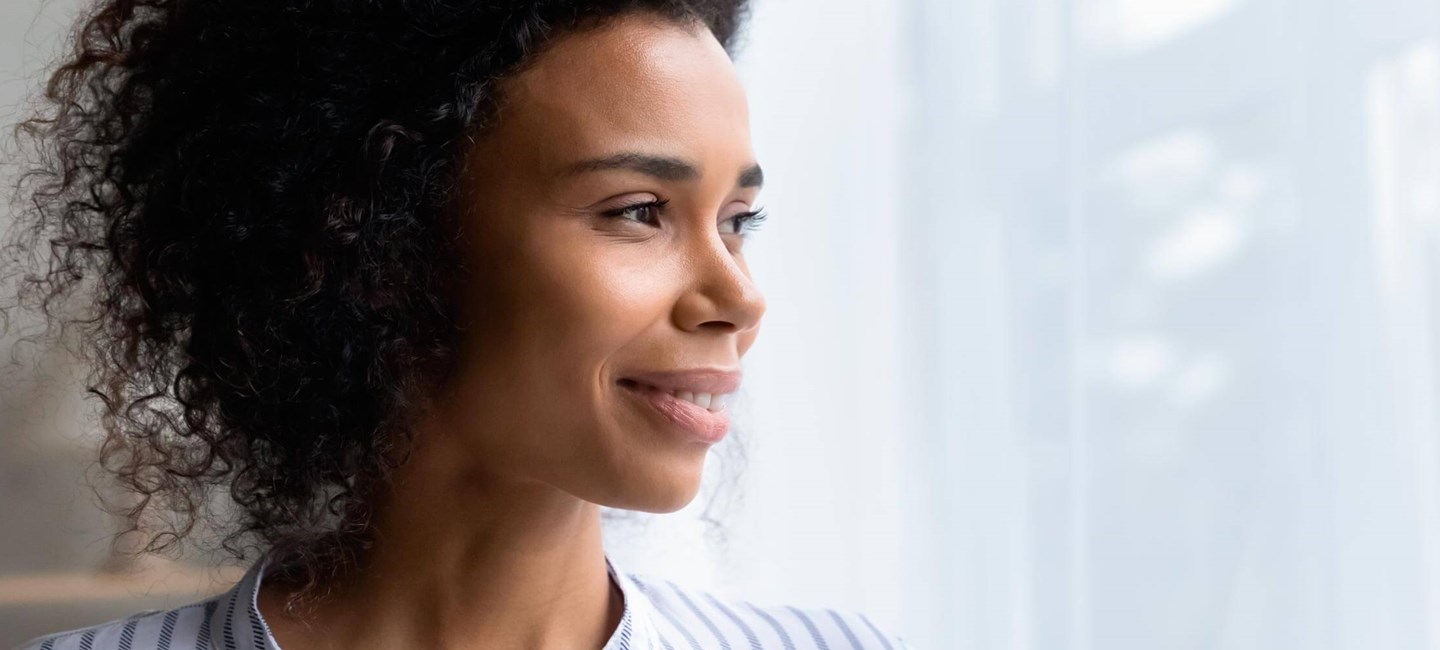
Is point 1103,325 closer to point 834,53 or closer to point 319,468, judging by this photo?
point 834,53

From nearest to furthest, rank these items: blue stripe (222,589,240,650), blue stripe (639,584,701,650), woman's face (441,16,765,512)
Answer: woman's face (441,16,765,512), blue stripe (222,589,240,650), blue stripe (639,584,701,650)

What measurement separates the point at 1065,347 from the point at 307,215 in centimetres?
84

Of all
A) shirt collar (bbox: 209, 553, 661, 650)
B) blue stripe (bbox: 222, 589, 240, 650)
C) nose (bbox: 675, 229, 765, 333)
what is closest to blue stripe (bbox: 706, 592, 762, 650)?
shirt collar (bbox: 209, 553, 661, 650)

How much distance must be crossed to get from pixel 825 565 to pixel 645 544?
0.77ft

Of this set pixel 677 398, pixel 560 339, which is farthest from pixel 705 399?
pixel 560 339

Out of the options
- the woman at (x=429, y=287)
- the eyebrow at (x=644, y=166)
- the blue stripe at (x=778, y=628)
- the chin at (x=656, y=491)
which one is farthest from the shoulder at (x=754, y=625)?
the eyebrow at (x=644, y=166)

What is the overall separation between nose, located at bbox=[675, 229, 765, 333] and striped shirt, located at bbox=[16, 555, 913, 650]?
29 cm

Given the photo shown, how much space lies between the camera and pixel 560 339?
1.07m

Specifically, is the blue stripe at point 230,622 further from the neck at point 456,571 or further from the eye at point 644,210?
the eye at point 644,210

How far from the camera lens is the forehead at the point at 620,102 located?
110 centimetres

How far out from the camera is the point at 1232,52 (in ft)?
4.47

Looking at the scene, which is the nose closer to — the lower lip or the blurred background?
the lower lip

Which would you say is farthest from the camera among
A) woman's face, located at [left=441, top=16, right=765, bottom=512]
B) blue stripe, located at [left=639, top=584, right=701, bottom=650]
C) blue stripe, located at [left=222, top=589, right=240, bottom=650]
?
blue stripe, located at [left=639, top=584, right=701, bottom=650]

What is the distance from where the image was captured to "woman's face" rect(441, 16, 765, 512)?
3.55ft
